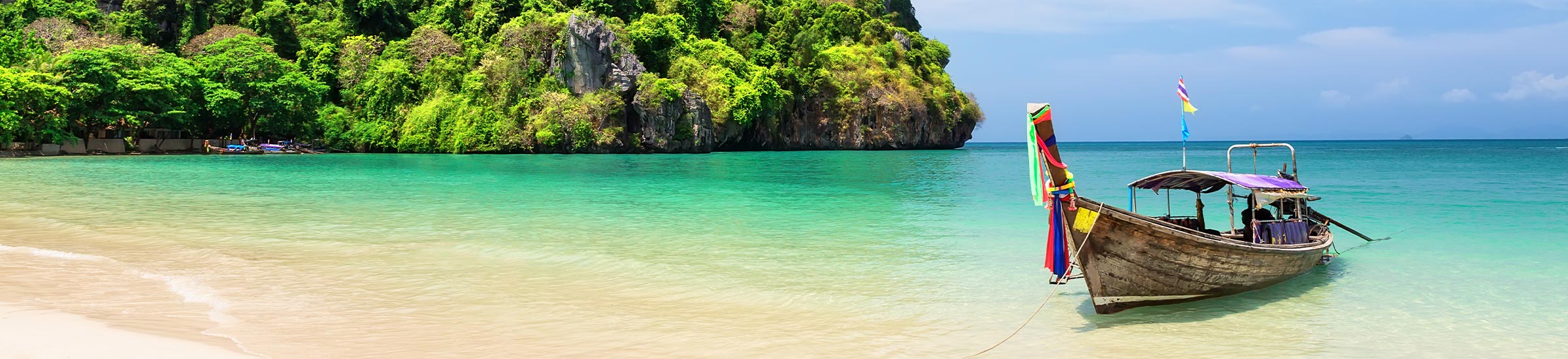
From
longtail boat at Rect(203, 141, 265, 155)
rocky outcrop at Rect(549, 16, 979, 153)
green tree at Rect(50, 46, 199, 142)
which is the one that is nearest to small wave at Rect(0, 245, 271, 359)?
green tree at Rect(50, 46, 199, 142)

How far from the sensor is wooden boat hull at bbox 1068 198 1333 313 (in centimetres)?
782

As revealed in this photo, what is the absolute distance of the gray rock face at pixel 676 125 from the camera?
5225 cm

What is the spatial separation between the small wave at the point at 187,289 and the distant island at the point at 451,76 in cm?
3513

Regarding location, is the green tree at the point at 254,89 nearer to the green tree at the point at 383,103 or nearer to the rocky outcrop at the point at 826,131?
the green tree at the point at 383,103

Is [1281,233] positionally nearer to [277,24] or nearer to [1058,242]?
[1058,242]

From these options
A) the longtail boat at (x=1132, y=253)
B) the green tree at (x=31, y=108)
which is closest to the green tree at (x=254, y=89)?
the green tree at (x=31, y=108)

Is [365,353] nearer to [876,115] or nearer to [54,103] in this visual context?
[54,103]

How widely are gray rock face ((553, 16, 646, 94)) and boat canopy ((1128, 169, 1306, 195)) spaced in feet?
139

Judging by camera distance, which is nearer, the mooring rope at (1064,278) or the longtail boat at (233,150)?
the mooring rope at (1064,278)

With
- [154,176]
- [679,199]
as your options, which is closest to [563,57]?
[154,176]

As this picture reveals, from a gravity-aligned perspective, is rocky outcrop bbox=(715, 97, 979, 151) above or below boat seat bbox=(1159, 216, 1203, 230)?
above

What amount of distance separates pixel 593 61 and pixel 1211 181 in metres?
43.5

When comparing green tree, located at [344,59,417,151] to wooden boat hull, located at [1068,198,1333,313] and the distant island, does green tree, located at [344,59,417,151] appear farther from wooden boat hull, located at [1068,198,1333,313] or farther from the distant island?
wooden boat hull, located at [1068,198,1333,313]

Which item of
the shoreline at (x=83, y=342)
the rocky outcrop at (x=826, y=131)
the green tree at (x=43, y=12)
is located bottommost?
the shoreline at (x=83, y=342)
